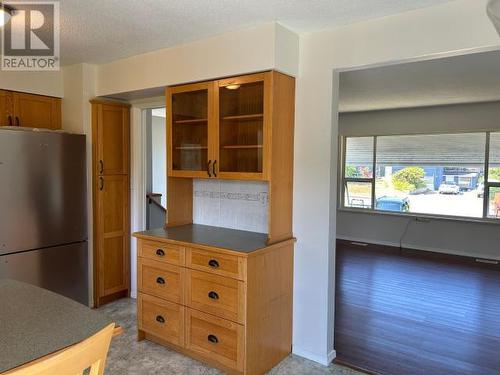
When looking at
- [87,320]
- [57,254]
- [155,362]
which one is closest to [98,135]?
[57,254]

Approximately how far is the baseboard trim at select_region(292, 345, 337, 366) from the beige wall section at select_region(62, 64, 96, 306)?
81.4 inches

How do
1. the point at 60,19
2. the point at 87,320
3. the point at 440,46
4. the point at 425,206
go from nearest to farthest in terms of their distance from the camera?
the point at 87,320
the point at 440,46
the point at 60,19
the point at 425,206

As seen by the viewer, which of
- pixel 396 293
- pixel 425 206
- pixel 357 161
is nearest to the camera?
pixel 396 293

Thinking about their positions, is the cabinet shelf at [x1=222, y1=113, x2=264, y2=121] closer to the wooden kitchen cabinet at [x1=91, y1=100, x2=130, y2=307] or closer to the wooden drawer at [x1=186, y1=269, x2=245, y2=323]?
the wooden drawer at [x1=186, y1=269, x2=245, y2=323]

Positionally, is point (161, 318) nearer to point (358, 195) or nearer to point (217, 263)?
point (217, 263)

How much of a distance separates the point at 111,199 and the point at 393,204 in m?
4.86

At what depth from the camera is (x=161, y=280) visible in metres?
2.86

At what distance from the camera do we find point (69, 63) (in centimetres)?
355

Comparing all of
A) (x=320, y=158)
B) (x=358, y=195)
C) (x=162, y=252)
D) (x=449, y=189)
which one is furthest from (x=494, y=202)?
(x=162, y=252)

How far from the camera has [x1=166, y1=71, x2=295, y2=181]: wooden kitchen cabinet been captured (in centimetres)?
256

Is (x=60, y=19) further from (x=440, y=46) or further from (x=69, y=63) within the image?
(x=440, y=46)

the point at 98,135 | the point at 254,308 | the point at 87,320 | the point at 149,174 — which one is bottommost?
the point at 254,308

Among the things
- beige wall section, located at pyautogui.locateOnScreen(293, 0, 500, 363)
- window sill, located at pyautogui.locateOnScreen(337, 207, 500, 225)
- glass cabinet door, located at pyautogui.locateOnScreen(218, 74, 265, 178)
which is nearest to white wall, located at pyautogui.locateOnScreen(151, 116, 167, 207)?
window sill, located at pyautogui.locateOnScreen(337, 207, 500, 225)

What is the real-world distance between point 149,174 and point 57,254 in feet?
3.93
